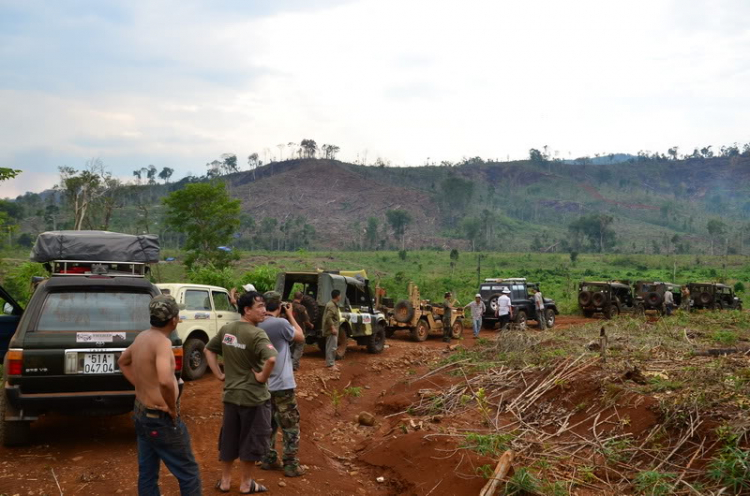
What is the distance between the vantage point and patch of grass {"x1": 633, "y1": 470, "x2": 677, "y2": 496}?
589cm

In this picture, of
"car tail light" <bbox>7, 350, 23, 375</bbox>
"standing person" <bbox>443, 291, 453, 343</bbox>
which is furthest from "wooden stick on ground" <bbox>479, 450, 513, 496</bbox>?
"standing person" <bbox>443, 291, 453, 343</bbox>

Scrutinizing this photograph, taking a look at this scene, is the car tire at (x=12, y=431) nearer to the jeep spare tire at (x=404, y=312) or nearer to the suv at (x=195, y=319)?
the suv at (x=195, y=319)

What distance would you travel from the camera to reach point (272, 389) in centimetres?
621

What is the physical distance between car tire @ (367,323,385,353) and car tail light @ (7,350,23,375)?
993 centimetres

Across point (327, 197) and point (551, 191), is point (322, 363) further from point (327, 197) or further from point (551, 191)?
point (551, 191)

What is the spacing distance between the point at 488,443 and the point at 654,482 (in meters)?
1.82

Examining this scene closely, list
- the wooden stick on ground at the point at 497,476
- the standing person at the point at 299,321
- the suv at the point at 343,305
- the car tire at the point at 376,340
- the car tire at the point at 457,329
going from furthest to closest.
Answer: the car tire at the point at 457,329, the car tire at the point at 376,340, the suv at the point at 343,305, the standing person at the point at 299,321, the wooden stick on ground at the point at 497,476

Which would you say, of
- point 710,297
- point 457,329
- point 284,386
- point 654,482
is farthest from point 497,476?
point 710,297

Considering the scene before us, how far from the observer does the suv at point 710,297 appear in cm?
2880

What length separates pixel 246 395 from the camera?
5.50m

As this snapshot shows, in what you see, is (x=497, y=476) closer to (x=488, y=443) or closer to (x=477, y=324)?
(x=488, y=443)

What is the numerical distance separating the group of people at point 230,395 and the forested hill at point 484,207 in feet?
165

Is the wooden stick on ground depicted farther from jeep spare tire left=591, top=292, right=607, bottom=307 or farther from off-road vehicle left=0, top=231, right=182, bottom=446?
jeep spare tire left=591, top=292, right=607, bottom=307

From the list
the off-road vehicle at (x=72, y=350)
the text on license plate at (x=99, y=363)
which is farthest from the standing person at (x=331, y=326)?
the text on license plate at (x=99, y=363)
